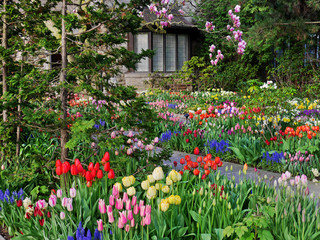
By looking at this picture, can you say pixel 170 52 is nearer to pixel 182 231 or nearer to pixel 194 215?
pixel 194 215

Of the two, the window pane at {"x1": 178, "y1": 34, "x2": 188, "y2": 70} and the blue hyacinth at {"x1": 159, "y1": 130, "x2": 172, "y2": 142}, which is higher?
the window pane at {"x1": 178, "y1": 34, "x2": 188, "y2": 70}

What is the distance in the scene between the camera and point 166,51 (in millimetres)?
17250

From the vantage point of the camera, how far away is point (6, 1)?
443cm

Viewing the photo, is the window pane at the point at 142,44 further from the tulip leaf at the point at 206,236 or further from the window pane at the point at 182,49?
the tulip leaf at the point at 206,236

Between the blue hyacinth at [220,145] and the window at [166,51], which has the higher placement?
the window at [166,51]

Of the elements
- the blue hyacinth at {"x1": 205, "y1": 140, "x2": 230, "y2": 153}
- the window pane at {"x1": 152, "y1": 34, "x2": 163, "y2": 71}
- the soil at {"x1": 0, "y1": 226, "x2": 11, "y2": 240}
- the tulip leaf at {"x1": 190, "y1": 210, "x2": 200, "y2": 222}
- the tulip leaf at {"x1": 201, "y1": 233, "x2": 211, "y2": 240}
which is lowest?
the soil at {"x1": 0, "y1": 226, "x2": 11, "y2": 240}

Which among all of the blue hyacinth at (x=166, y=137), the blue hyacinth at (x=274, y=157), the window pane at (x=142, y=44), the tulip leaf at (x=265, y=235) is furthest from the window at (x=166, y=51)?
the tulip leaf at (x=265, y=235)

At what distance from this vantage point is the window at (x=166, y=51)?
1656 cm

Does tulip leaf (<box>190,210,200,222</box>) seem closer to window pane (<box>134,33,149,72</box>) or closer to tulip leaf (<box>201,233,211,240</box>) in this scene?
tulip leaf (<box>201,233,211,240</box>)

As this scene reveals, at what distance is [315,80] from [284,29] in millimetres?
2565

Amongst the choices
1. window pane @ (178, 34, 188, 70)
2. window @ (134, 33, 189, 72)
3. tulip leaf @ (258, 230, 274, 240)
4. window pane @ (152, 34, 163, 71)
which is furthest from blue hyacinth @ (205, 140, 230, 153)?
window pane @ (178, 34, 188, 70)

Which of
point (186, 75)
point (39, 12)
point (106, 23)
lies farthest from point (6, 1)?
point (186, 75)

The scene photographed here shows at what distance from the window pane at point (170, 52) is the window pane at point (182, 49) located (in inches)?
12.1

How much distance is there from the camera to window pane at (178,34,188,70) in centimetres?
1738
